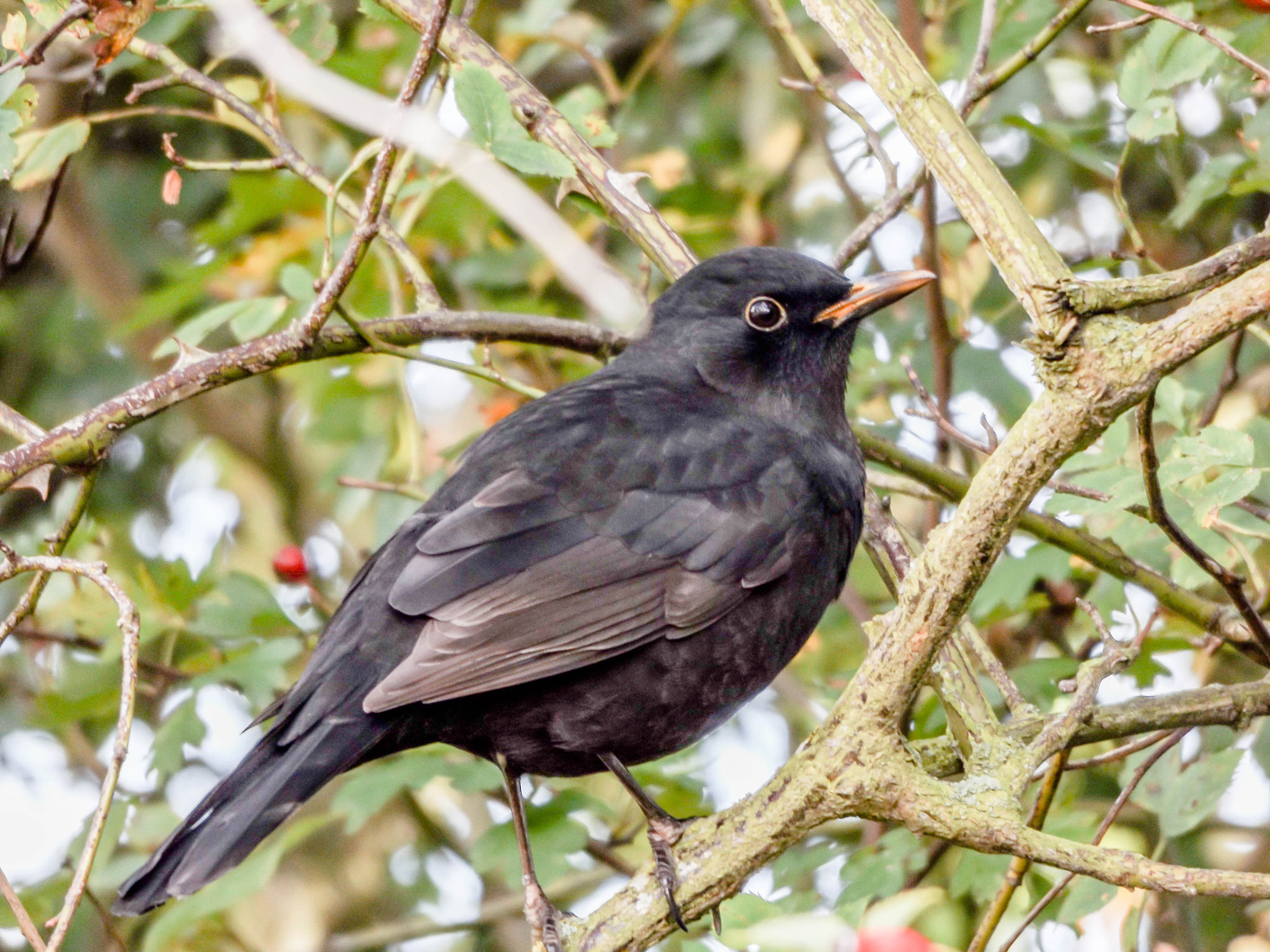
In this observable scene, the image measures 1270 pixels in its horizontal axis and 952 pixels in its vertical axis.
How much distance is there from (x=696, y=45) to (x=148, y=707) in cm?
313

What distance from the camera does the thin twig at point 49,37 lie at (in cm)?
263

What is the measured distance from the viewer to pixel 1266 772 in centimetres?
333

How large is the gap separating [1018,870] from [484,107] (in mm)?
1821

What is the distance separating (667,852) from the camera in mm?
2865

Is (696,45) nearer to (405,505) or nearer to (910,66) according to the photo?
(405,505)

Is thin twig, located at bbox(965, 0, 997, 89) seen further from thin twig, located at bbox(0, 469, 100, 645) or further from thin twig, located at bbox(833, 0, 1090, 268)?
thin twig, located at bbox(0, 469, 100, 645)

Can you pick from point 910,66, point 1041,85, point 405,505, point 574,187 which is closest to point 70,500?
point 405,505

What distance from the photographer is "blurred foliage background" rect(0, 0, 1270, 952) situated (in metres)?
3.28

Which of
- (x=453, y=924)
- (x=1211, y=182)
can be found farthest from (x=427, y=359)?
(x=453, y=924)

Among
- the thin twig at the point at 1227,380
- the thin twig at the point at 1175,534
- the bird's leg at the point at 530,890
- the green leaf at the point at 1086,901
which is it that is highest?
the thin twig at the point at 1227,380

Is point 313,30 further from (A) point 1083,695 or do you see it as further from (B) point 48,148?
(A) point 1083,695

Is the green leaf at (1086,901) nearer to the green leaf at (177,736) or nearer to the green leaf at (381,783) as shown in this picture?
the green leaf at (381,783)

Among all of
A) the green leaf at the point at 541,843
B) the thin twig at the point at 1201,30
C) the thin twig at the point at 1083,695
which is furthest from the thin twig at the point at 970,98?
the green leaf at the point at 541,843

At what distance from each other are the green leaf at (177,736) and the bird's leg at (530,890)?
0.82m
